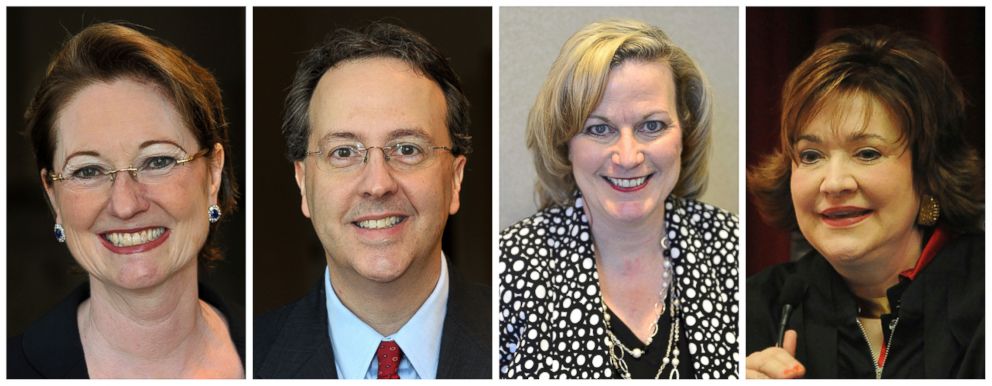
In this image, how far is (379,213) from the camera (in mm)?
4594

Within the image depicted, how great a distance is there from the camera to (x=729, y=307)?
481cm

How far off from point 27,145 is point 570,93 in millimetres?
1983

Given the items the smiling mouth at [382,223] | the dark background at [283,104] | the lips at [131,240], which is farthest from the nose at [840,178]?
the lips at [131,240]

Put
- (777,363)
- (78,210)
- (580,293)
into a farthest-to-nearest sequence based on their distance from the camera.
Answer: (777,363) → (580,293) → (78,210)

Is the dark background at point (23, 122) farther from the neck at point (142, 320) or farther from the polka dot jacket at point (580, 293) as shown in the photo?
the polka dot jacket at point (580, 293)

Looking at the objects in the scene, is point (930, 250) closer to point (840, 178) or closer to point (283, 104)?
point (840, 178)

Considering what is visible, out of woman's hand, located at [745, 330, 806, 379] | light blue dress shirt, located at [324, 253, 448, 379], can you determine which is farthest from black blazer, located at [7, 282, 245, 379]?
woman's hand, located at [745, 330, 806, 379]

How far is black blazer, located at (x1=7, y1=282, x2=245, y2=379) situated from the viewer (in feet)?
15.6

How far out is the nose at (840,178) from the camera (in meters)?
4.71

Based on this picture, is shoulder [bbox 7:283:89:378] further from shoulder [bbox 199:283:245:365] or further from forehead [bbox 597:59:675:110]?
forehead [bbox 597:59:675:110]

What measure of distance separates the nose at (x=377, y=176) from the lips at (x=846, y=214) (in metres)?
1.58

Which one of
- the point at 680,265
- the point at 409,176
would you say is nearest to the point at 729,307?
the point at 680,265

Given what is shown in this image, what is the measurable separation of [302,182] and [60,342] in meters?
1.05

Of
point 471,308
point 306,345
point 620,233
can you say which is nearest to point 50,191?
point 306,345
